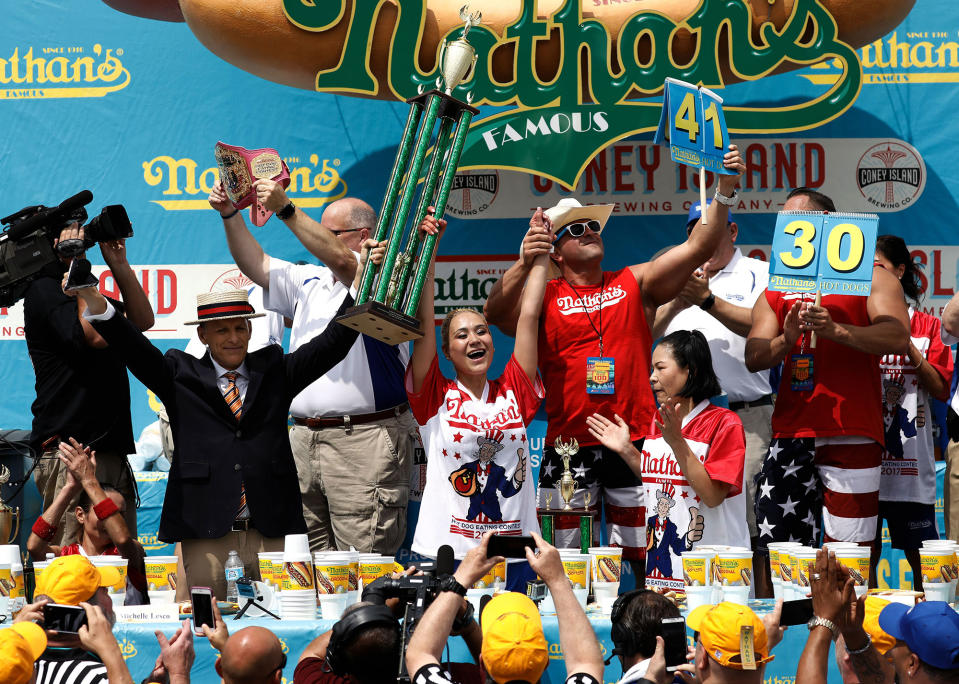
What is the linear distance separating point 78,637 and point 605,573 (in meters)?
1.70

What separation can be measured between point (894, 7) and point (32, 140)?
494cm

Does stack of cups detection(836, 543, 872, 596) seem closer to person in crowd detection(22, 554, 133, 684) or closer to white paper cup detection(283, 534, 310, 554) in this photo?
white paper cup detection(283, 534, 310, 554)

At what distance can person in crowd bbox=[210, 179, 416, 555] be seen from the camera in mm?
5488

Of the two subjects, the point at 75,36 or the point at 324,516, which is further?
the point at 75,36

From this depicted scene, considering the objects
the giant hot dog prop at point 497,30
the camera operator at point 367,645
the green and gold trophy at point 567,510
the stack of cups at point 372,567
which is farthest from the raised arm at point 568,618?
the giant hot dog prop at point 497,30

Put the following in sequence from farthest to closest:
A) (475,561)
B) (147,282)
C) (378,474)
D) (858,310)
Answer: (147,282) < (378,474) < (858,310) < (475,561)

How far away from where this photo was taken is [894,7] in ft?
21.1

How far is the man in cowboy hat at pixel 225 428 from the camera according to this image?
448 centimetres

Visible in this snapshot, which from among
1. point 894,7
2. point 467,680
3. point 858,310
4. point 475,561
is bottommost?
point 467,680

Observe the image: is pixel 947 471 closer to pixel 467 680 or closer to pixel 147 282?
pixel 467 680

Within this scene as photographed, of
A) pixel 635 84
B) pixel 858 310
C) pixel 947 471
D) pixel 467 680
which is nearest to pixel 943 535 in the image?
pixel 947 471

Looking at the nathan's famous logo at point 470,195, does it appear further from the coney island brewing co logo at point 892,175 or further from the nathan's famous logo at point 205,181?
the coney island brewing co logo at point 892,175

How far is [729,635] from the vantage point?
2879 millimetres

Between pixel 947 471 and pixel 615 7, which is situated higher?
pixel 615 7
